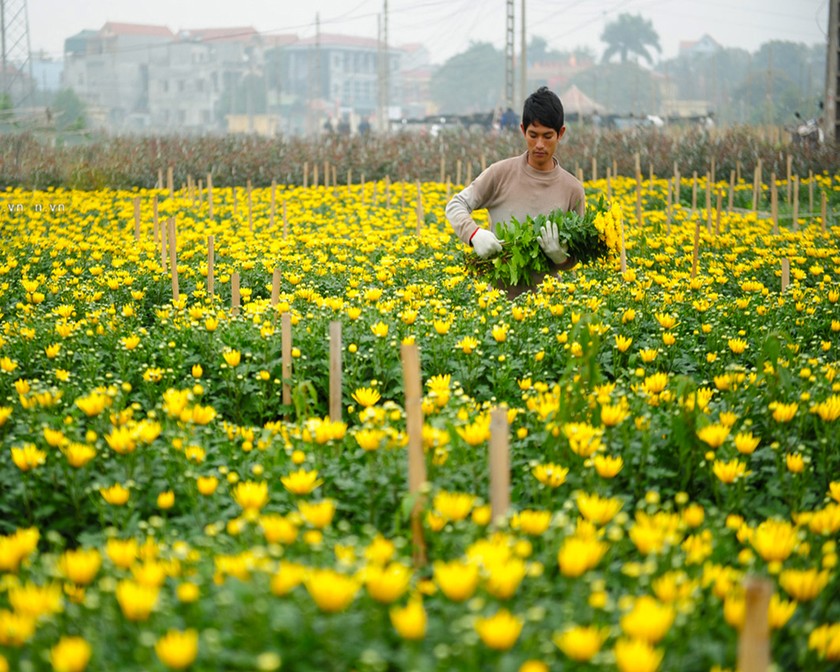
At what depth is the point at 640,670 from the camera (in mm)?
1552

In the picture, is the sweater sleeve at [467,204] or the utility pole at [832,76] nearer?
the sweater sleeve at [467,204]

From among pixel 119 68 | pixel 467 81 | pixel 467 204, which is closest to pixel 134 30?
pixel 119 68

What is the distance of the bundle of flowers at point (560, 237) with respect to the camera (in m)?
4.96

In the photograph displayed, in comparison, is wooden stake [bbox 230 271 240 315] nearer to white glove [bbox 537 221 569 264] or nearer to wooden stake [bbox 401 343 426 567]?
white glove [bbox 537 221 569 264]

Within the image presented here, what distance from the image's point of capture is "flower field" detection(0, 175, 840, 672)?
1759mm

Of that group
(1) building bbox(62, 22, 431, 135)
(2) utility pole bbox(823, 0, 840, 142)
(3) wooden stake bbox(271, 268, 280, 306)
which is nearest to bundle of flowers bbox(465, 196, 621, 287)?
(3) wooden stake bbox(271, 268, 280, 306)

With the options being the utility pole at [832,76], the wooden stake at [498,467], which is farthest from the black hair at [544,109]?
the utility pole at [832,76]

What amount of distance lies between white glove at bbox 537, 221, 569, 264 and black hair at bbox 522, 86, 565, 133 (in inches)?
20.4

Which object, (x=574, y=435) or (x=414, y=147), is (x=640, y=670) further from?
(x=414, y=147)

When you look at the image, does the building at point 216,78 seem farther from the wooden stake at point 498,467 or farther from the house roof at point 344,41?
the wooden stake at point 498,467

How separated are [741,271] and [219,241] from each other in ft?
13.6

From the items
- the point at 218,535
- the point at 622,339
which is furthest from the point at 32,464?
the point at 622,339

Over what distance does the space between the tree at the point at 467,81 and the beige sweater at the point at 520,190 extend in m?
108

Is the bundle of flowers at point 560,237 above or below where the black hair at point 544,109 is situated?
below
